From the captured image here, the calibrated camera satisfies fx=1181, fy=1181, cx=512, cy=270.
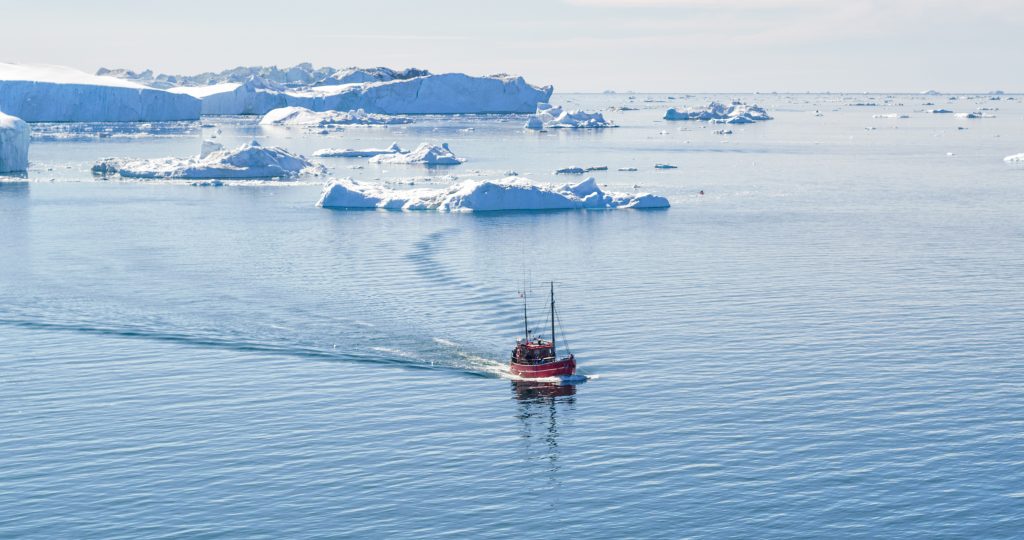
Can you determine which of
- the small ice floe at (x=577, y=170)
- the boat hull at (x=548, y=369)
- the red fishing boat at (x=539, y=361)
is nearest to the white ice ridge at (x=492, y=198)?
the small ice floe at (x=577, y=170)

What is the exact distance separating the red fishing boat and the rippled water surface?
79 cm

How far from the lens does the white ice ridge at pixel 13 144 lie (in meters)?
142

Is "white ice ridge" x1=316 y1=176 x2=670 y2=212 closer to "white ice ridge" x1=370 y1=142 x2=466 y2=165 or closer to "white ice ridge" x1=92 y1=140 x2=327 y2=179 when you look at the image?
"white ice ridge" x1=92 y1=140 x2=327 y2=179

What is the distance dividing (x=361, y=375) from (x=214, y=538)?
18.6 meters

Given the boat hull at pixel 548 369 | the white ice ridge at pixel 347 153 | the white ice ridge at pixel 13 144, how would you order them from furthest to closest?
1. the white ice ridge at pixel 347 153
2. the white ice ridge at pixel 13 144
3. the boat hull at pixel 548 369

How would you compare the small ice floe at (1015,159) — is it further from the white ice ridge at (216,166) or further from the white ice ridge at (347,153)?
the white ice ridge at (216,166)

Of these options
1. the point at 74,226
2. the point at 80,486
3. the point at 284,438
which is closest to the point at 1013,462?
the point at 284,438

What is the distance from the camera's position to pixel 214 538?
115ft

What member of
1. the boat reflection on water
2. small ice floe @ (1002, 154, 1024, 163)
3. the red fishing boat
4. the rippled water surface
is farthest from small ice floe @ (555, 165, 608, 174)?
the boat reflection on water

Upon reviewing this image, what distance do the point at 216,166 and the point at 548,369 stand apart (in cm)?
9763

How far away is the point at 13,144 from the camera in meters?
144

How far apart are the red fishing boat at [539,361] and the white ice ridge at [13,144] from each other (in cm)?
10888

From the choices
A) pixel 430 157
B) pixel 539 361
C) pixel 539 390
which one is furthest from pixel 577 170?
pixel 539 390

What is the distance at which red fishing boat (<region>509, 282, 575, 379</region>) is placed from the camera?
52094 millimetres
